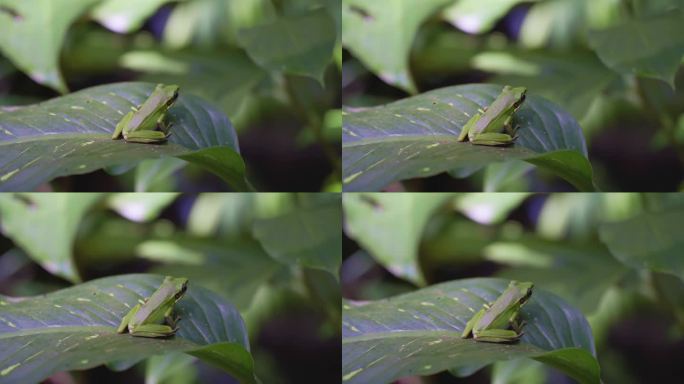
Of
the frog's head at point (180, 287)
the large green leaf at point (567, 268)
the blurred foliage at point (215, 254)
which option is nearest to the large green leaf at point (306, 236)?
the blurred foliage at point (215, 254)

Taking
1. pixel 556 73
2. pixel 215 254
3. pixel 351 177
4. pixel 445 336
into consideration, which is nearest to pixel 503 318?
pixel 445 336

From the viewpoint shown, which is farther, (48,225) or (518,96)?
(48,225)

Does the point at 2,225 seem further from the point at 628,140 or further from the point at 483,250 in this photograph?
the point at 628,140

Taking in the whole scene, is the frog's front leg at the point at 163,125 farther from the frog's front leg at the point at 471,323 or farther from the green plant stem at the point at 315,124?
the frog's front leg at the point at 471,323

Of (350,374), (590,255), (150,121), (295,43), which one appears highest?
(295,43)

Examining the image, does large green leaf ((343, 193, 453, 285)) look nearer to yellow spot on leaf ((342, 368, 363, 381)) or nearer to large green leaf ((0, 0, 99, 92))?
yellow spot on leaf ((342, 368, 363, 381))

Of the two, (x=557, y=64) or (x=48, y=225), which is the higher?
(x=557, y=64)

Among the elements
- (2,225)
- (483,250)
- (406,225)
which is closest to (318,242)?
(406,225)

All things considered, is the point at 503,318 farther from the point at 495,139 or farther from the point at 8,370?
the point at 8,370
